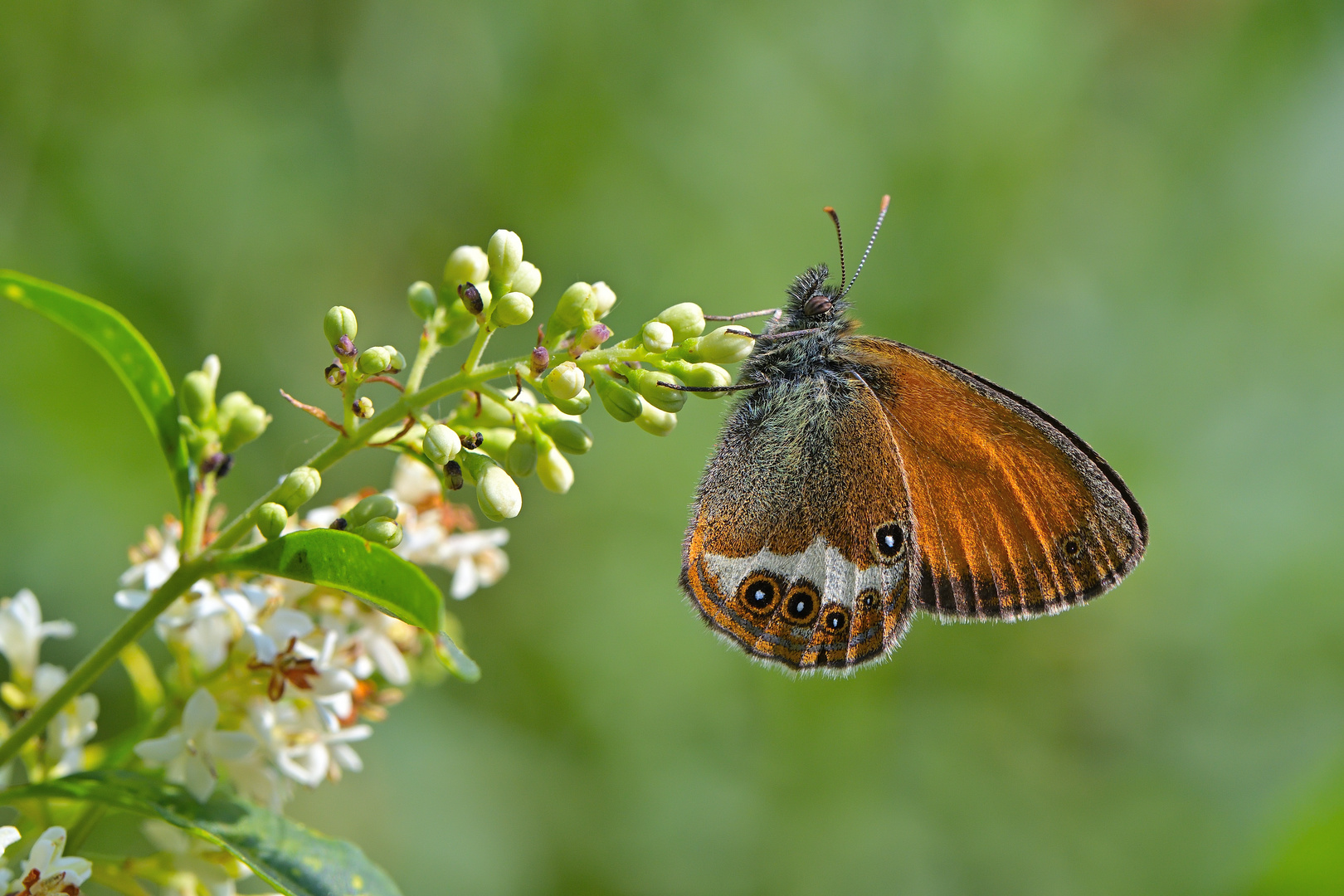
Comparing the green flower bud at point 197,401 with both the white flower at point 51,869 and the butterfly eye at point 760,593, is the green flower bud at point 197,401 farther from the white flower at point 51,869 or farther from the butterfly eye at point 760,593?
the butterfly eye at point 760,593

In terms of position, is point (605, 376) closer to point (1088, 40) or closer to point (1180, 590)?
point (1180, 590)

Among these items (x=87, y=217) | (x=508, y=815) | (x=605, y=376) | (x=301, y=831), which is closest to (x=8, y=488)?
(x=87, y=217)

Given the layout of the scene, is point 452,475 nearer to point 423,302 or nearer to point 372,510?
point 372,510

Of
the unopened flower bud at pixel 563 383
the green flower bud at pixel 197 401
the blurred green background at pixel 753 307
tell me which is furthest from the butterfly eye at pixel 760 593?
the blurred green background at pixel 753 307

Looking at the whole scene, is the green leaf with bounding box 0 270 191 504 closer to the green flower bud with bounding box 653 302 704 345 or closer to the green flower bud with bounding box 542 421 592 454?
the green flower bud with bounding box 542 421 592 454

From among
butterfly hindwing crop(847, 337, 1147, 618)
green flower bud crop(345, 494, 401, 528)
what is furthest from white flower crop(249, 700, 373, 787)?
butterfly hindwing crop(847, 337, 1147, 618)

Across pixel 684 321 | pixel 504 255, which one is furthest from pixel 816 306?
pixel 504 255
